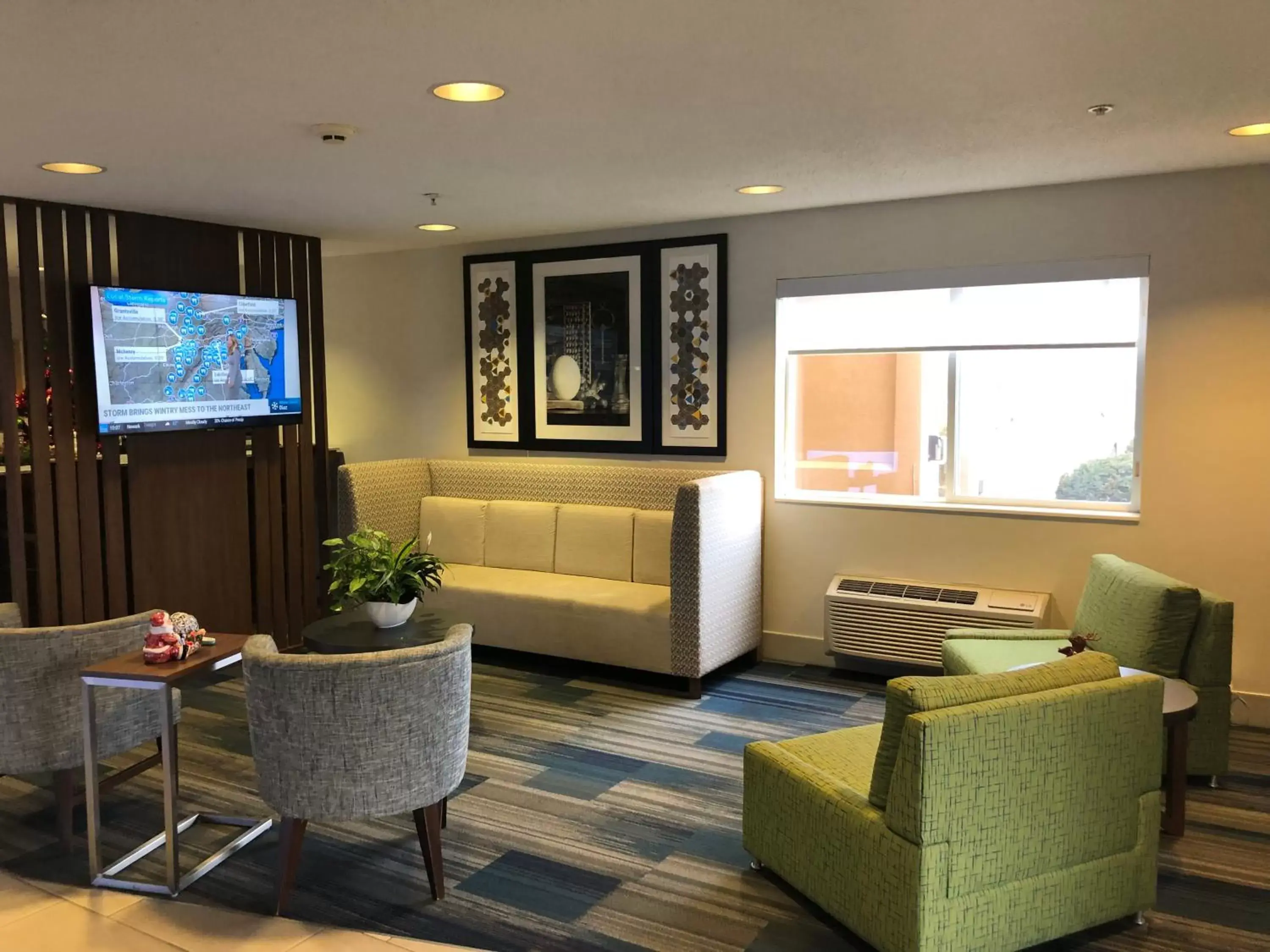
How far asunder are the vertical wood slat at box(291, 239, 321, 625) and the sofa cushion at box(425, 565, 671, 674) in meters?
0.86

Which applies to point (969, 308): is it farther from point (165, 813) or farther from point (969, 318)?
point (165, 813)

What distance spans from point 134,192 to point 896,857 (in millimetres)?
4100

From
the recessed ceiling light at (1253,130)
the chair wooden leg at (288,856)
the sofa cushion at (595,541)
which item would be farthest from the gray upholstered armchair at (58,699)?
the recessed ceiling light at (1253,130)

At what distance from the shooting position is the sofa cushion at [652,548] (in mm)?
5512

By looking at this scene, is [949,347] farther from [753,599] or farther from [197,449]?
[197,449]

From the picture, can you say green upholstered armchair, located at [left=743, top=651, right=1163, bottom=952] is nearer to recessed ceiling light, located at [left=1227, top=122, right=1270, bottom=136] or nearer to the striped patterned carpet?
the striped patterned carpet

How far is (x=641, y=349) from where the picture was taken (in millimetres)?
5770

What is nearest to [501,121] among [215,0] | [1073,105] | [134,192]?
[215,0]

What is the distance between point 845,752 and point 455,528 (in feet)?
11.9

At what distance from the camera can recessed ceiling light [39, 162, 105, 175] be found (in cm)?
386

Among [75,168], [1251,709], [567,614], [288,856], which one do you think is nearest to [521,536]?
[567,614]

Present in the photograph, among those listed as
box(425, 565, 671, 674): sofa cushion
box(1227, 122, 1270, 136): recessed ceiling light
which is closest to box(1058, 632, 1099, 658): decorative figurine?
box(1227, 122, 1270, 136): recessed ceiling light

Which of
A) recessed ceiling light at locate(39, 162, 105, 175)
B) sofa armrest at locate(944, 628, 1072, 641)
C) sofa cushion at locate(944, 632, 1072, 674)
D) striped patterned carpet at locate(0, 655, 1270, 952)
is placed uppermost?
recessed ceiling light at locate(39, 162, 105, 175)

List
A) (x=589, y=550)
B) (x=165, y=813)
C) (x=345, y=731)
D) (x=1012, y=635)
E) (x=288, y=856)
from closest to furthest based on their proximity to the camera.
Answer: (x=345, y=731)
(x=288, y=856)
(x=165, y=813)
(x=1012, y=635)
(x=589, y=550)
